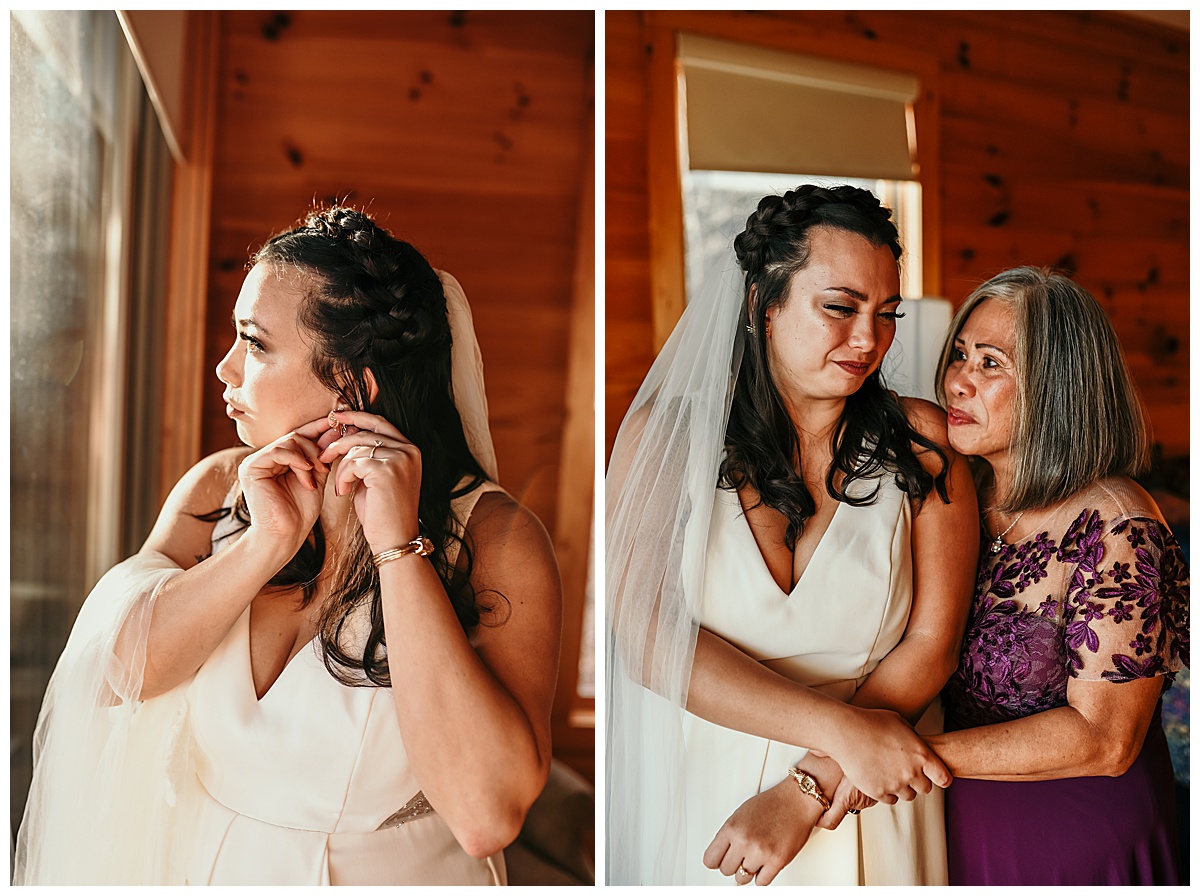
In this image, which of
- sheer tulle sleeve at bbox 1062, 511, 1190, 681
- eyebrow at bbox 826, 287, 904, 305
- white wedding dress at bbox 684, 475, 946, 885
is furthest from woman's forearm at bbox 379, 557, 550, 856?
sheer tulle sleeve at bbox 1062, 511, 1190, 681

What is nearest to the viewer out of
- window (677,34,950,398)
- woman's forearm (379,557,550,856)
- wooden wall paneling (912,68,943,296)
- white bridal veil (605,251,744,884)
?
woman's forearm (379,557,550,856)

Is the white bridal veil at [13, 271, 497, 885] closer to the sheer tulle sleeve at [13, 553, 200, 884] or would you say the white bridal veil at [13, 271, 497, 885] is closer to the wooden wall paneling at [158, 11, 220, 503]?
the sheer tulle sleeve at [13, 553, 200, 884]

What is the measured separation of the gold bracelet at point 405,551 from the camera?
5.00 ft

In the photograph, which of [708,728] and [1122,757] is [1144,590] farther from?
[708,728]

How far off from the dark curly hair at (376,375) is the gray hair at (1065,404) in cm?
95

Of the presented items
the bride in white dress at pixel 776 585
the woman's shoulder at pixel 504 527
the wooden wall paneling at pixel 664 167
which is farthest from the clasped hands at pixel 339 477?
the wooden wall paneling at pixel 664 167

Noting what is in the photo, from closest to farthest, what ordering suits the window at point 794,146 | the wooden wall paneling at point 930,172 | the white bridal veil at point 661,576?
the white bridal veil at point 661,576, the window at point 794,146, the wooden wall paneling at point 930,172

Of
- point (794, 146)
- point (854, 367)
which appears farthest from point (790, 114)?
point (854, 367)

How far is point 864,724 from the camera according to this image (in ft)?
5.12

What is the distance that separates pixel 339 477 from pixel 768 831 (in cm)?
91

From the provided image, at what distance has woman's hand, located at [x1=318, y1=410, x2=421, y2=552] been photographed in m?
1.53

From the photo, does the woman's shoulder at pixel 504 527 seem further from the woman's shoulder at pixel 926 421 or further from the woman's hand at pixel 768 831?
the woman's shoulder at pixel 926 421

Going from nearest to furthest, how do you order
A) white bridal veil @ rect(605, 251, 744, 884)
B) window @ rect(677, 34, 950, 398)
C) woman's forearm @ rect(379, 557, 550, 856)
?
1. woman's forearm @ rect(379, 557, 550, 856)
2. white bridal veil @ rect(605, 251, 744, 884)
3. window @ rect(677, 34, 950, 398)

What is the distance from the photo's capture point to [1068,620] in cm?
161
